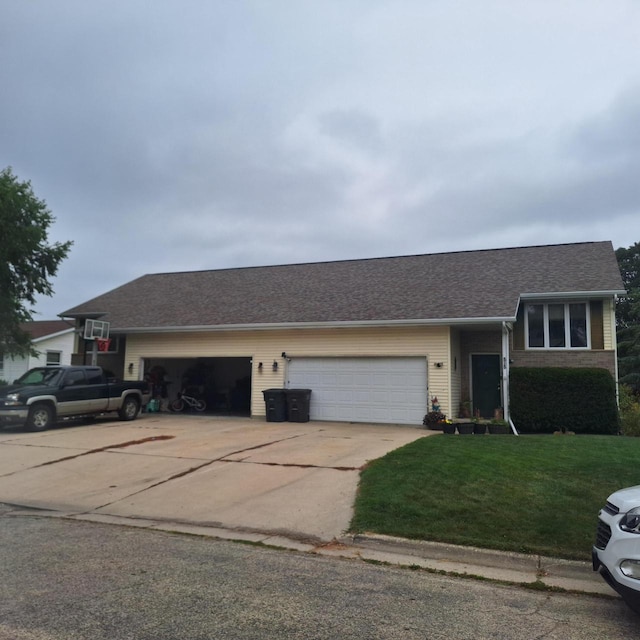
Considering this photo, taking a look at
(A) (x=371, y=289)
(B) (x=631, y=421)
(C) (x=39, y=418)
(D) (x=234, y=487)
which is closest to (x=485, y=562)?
(D) (x=234, y=487)

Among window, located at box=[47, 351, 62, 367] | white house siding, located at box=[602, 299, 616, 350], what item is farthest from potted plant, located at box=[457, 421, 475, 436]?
window, located at box=[47, 351, 62, 367]

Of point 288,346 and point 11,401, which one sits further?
point 288,346

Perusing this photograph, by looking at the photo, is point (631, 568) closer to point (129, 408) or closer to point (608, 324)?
point (608, 324)

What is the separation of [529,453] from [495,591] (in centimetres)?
600

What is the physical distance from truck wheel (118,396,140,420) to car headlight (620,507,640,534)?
16.8 metres

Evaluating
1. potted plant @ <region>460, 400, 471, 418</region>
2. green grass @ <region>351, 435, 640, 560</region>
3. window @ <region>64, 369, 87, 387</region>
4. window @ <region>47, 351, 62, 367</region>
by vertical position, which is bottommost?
green grass @ <region>351, 435, 640, 560</region>

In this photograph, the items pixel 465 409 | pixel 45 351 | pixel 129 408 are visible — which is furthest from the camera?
pixel 45 351

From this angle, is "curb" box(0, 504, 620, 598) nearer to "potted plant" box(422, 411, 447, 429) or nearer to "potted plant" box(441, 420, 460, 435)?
"potted plant" box(441, 420, 460, 435)

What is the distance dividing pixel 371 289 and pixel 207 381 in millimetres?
9094

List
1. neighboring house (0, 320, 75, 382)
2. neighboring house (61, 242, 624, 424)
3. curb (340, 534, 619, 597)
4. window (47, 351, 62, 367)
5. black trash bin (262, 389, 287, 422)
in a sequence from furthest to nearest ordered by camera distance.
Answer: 1. window (47, 351, 62, 367)
2. neighboring house (0, 320, 75, 382)
3. black trash bin (262, 389, 287, 422)
4. neighboring house (61, 242, 624, 424)
5. curb (340, 534, 619, 597)

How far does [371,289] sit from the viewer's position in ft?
67.7

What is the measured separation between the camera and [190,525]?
741 centimetres

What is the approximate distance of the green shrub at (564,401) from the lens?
16125 millimetres

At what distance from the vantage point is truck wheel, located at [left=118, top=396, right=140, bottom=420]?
18.8 meters
